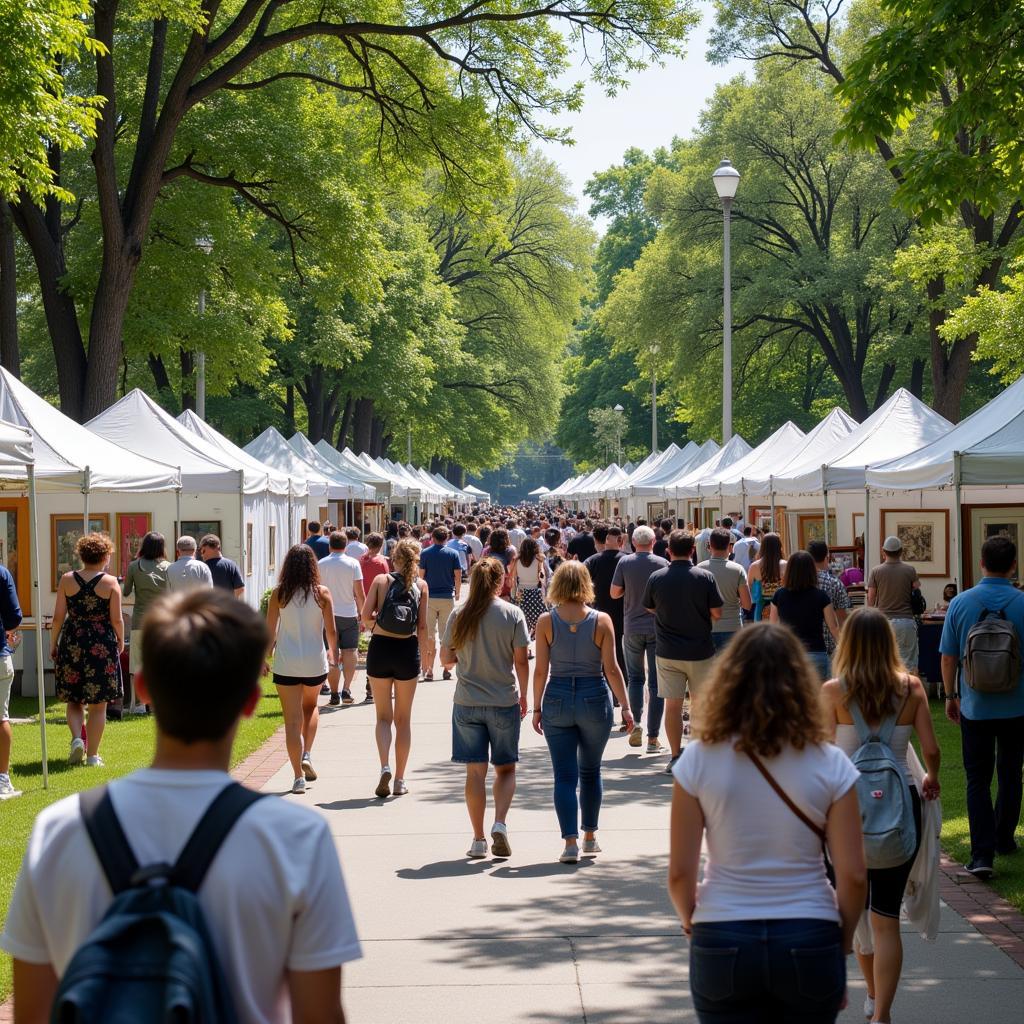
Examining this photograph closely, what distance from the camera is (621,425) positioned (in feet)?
224

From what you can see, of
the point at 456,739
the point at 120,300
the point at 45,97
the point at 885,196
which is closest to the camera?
the point at 456,739

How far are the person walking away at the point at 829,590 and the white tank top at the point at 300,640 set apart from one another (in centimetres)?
365

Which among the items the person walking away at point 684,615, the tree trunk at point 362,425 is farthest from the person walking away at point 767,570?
the tree trunk at point 362,425

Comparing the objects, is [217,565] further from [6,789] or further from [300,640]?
[6,789]

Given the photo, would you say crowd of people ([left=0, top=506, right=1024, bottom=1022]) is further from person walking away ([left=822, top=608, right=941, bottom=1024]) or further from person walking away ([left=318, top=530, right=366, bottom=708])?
person walking away ([left=318, top=530, right=366, bottom=708])

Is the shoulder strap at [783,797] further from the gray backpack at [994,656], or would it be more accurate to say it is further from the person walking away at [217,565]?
the person walking away at [217,565]

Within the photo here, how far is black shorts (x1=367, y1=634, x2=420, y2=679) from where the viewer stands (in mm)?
10586

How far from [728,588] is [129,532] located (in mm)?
10281

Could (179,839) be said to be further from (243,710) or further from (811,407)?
(811,407)

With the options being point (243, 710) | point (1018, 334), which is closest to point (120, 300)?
point (1018, 334)

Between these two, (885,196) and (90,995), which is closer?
(90,995)

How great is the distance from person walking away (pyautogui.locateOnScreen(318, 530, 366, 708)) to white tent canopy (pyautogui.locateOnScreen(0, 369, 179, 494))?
7.16 ft

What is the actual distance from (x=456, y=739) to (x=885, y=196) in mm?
32805

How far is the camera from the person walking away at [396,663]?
10.6m
